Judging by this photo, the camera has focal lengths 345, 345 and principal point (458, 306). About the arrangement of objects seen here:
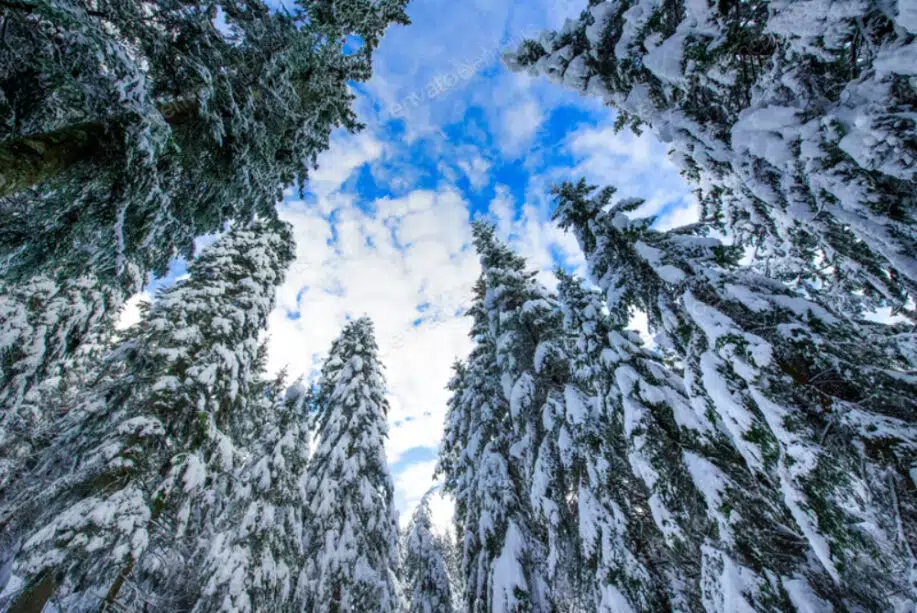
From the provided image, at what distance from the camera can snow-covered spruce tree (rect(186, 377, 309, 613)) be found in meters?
9.43

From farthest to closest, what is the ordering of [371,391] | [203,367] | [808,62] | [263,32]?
[371,391]
[203,367]
[263,32]
[808,62]

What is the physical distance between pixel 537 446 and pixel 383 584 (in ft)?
22.7

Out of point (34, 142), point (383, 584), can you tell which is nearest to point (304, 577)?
point (383, 584)

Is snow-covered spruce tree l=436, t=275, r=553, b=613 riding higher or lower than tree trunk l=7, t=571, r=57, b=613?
higher

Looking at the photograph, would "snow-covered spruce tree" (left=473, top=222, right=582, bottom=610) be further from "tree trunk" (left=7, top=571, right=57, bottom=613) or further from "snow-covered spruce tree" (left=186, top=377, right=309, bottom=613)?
"tree trunk" (left=7, top=571, right=57, bottom=613)

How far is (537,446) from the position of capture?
973 centimetres

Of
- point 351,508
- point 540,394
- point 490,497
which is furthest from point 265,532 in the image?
point 540,394

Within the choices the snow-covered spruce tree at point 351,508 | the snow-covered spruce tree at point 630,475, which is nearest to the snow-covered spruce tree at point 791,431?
the snow-covered spruce tree at point 630,475

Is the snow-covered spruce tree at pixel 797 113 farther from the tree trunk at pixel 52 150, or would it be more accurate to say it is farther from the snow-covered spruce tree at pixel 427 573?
the snow-covered spruce tree at pixel 427 573

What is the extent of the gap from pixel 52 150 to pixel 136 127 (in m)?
0.73

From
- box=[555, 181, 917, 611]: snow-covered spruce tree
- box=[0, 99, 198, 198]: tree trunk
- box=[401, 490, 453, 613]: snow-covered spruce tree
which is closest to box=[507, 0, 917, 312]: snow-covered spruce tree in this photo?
box=[555, 181, 917, 611]: snow-covered spruce tree

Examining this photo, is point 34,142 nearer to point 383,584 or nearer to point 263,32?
point 263,32

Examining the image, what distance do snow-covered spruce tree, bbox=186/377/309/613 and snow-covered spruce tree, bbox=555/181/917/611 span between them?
11296 mm

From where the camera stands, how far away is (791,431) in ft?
11.4
